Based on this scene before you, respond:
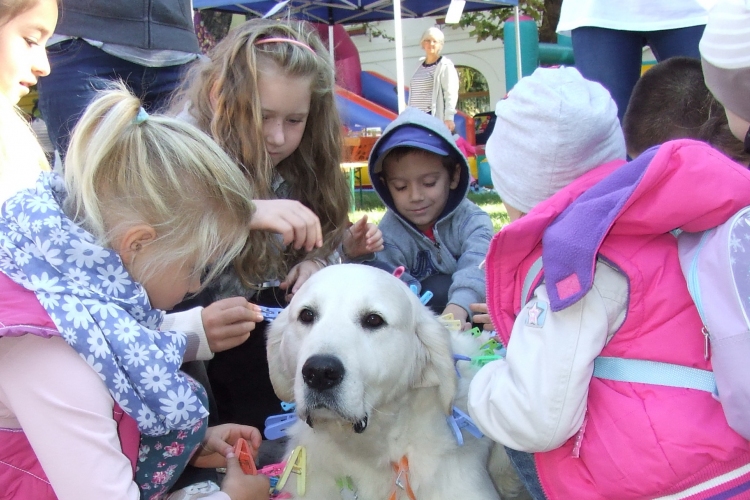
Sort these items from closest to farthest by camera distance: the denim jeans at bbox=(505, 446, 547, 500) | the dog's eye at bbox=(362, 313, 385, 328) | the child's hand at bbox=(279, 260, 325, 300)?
the denim jeans at bbox=(505, 446, 547, 500)
the dog's eye at bbox=(362, 313, 385, 328)
the child's hand at bbox=(279, 260, 325, 300)

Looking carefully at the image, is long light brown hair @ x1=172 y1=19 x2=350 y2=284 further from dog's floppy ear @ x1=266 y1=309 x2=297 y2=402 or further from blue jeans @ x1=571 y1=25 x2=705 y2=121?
blue jeans @ x1=571 y1=25 x2=705 y2=121

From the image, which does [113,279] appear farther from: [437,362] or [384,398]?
[437,362]

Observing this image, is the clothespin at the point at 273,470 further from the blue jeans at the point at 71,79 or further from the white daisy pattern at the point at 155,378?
the blue jeans at the point at 71,79

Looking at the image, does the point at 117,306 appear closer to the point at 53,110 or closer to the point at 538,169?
the point at 538,169

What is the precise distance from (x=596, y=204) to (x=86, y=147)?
1101mm

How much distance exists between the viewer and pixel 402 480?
1939 mm

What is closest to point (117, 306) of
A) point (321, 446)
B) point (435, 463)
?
point (321, 446)

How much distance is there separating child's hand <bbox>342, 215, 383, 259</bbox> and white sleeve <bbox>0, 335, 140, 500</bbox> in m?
1.57

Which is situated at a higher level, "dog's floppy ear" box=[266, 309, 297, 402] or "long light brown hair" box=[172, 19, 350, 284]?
"long light brown hair" box=[172, 19, 350, 284]

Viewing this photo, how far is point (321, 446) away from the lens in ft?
6.64

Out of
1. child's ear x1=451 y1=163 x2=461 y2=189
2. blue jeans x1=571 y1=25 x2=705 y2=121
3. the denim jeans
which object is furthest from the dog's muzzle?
blue jeans x1=571 y1=25 x2=705 y2=121

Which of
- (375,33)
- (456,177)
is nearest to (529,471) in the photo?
(456,177)

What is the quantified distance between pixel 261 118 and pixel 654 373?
1.74 metres

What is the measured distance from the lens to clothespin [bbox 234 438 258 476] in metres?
1.99
